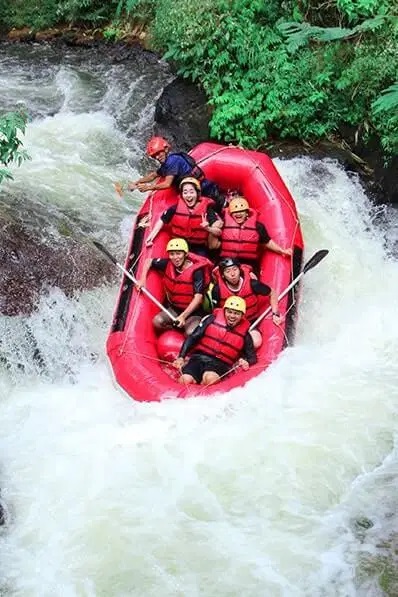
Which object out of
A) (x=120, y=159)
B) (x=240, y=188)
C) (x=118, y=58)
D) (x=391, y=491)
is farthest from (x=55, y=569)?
(x=118, y=58)

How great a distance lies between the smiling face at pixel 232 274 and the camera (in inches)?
225

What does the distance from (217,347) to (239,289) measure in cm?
51

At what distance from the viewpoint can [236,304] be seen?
215 inches

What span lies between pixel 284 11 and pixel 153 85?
215cm

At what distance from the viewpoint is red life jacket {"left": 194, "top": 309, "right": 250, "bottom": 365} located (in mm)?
5551

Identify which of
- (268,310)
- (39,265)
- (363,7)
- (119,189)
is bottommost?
(39,265)

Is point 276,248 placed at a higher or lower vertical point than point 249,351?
higher

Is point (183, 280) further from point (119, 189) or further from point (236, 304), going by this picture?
point (119, 189)

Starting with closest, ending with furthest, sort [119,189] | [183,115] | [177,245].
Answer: [177,245] < [119,189] < [183,115]

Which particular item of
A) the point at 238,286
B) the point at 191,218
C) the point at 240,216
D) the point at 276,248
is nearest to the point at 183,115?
the point at 191,218

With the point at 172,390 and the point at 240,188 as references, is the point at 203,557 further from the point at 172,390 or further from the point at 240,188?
the point at 240,188

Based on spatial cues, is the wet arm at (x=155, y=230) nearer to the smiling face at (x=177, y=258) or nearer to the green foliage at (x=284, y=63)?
the smiling face at (x=177, y=258)

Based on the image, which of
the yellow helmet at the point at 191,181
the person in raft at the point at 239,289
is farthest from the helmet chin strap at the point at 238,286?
the yellow helmet at the point at 191,181

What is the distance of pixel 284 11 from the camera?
27.3 ft
